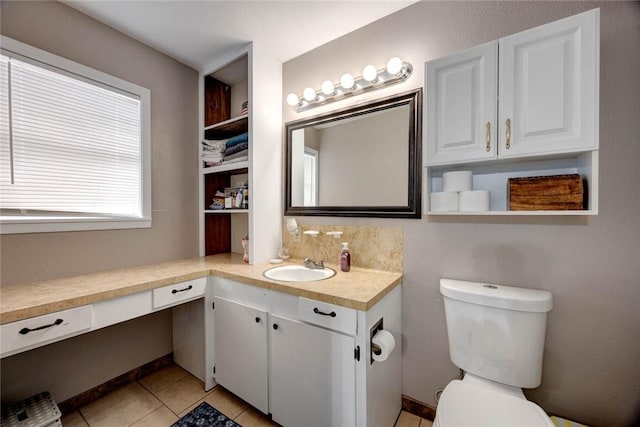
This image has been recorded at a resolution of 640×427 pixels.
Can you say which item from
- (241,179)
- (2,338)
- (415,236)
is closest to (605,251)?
(415,236)

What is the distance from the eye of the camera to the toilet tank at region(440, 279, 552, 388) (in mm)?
1127

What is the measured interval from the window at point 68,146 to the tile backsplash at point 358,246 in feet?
3.81

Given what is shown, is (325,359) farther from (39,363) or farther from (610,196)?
(39,363)

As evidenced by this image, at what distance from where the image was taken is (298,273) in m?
1.80

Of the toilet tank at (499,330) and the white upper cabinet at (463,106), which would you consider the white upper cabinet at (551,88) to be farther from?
the toilet tank at (499,330)

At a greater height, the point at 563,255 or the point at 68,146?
the point at 68,146

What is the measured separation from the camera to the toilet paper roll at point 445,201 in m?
1.30

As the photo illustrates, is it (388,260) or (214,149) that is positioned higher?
(214,149)

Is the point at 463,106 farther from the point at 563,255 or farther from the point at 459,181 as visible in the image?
the point at 563,255

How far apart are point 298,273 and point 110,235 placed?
1269 mm

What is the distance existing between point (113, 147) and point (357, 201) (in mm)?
1680

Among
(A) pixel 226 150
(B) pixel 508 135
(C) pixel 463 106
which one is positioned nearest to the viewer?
(B) pixel 508 135

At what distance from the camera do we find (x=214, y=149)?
2.18 m

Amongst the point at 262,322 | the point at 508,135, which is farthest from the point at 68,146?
the point at 508,135
